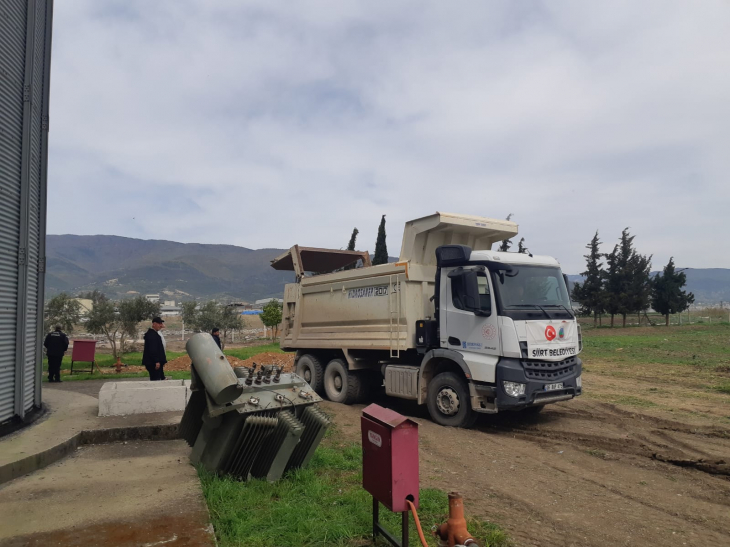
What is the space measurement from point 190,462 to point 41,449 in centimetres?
153

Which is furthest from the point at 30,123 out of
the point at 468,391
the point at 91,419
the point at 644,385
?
the point at 644,385

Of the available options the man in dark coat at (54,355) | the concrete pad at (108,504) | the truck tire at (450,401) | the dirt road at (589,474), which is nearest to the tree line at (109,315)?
the man in dark coat at (54,355)

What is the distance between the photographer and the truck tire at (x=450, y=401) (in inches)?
308

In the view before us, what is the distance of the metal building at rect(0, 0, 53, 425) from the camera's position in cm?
612

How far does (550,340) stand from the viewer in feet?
25.1

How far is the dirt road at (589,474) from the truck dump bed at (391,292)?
1640mm

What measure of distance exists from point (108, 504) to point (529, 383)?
214 inches

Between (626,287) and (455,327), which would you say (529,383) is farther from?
(626,287)

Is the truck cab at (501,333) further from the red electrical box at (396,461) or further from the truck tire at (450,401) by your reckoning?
the red electrical box at (396,461)

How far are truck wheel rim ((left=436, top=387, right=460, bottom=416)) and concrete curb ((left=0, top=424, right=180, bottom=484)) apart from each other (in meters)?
3.95

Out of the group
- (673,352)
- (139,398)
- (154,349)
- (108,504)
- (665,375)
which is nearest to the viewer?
(108,504)

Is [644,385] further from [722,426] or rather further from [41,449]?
[41,449]

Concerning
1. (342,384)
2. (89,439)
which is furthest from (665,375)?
(89,439)

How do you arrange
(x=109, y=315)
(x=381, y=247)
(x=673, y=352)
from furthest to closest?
1. (x=381, y=247)
2. (x=109, y=315)
3. (x=673, y=352)
